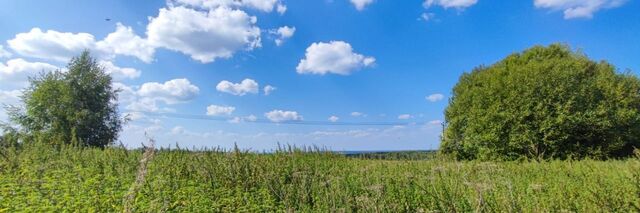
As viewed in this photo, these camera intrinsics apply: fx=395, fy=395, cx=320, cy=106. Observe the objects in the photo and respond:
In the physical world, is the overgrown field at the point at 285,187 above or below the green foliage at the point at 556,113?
below

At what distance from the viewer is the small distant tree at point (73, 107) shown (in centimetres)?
3114

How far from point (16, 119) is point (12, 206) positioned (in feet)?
116

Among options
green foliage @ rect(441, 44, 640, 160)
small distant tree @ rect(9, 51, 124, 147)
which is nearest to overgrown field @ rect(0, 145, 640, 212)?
green foliage @ rect(441, 44, 640, 160)

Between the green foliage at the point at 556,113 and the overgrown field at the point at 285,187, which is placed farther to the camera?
the green foliage at the point at 556,113

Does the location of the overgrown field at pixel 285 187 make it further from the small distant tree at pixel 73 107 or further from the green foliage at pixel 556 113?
the small distant tree at pixel 73 107

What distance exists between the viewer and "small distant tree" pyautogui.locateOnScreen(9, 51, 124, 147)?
31.1 m

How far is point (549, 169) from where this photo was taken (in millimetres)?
10766

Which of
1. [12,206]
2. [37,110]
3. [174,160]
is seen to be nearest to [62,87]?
[37,110]

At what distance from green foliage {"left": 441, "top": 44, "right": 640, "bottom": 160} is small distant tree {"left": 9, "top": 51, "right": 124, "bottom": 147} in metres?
28.4

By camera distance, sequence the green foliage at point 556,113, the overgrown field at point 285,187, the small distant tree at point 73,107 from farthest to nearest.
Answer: the small distant tree at point 73,107, the green foliage at point 556,113, the overgrown field at point 285,187

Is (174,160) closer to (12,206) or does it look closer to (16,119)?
(12,206)

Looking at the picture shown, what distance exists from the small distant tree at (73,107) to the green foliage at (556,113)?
28.4m

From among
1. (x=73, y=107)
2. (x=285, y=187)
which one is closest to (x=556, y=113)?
(x=285, y=187)

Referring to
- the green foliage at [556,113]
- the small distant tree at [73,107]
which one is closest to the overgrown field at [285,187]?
the green foliage at [556,113]
